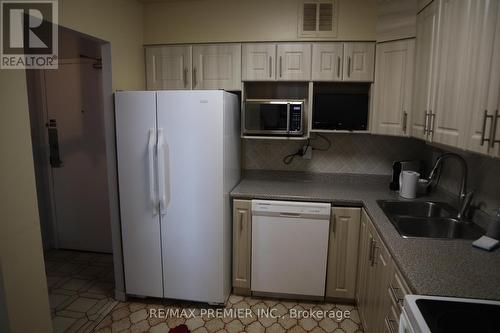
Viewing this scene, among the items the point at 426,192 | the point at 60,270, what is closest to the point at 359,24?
the point at 426,192

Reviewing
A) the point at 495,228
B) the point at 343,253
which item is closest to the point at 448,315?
the point at 495,228

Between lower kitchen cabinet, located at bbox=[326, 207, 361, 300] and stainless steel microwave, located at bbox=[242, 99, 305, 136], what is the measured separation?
28.7 inches

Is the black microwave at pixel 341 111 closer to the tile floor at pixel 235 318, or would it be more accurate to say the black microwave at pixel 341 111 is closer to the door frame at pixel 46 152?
the tile floor at pixel 235 318

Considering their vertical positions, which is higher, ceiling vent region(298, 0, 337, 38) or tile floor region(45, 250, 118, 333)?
ceiling vent region(298, 0, 337, 38)

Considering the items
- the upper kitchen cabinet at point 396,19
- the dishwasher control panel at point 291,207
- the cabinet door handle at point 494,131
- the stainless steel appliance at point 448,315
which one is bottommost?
the dishwasher control panel at point 291,207

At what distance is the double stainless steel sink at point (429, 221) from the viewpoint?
1.81 metres

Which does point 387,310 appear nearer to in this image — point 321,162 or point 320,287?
point 320,287

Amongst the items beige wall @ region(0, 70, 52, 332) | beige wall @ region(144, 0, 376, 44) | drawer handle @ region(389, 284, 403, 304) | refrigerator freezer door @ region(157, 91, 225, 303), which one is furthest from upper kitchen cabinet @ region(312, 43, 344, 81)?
beige wall @ region(0, 70, 52, 332)

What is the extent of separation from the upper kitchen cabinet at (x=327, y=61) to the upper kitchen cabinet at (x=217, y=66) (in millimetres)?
635

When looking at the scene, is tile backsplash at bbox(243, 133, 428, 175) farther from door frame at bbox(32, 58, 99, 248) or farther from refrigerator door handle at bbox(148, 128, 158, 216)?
door frame at bbox(32, 58, 99, 248)

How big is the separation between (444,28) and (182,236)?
2.15 m

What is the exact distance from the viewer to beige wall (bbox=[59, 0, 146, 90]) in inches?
75.7

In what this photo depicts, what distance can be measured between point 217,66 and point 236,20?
1.34ft

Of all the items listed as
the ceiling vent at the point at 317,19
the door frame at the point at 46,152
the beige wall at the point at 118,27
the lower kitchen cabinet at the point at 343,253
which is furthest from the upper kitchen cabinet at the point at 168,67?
the lower kitchen cabinet at the point at 343,253
